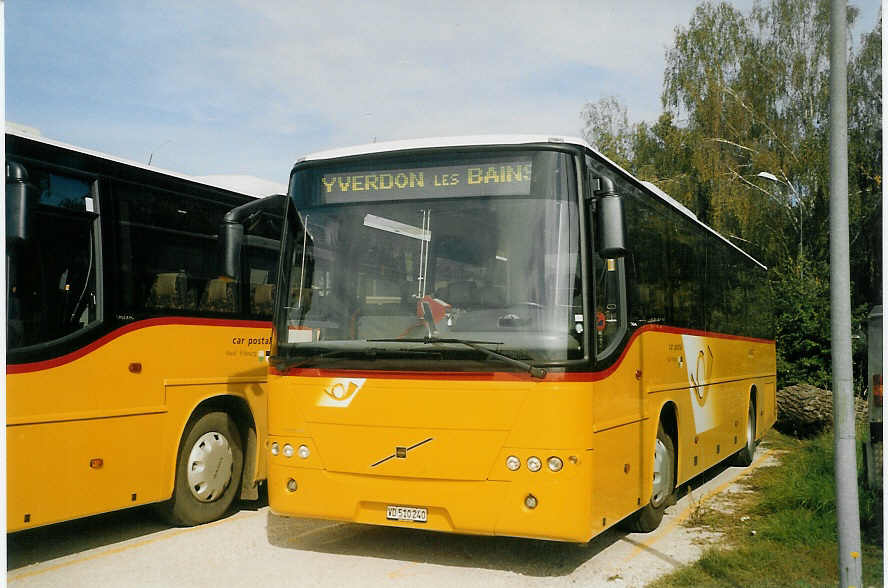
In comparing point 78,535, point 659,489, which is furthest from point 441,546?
point 78,535

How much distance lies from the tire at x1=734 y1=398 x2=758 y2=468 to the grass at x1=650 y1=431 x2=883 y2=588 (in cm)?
211

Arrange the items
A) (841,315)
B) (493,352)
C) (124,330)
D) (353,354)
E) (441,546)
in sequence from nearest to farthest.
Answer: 1. (841,315)
2. (493,352)
3. (353,354)
4. (124,330)
5. (441,546)

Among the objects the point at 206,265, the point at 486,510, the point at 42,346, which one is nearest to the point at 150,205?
the point at 206,265

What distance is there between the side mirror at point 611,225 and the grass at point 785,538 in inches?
98.2

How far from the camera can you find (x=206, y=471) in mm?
8961

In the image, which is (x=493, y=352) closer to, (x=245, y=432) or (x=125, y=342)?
(x=125, y=342)

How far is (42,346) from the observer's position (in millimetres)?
7012

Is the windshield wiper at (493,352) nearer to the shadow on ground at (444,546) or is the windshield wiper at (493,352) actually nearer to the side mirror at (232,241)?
the side mirror at (232,241)

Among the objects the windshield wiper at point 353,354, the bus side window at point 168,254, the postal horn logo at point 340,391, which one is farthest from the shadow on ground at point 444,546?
the bus side window at point 168,254

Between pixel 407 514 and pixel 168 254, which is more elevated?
pixel 168 254

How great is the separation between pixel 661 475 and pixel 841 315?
3.51 meters

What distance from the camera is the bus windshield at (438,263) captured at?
672cm

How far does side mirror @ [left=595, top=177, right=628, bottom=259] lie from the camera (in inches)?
264

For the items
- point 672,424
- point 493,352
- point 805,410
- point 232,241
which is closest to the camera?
point 493,352
